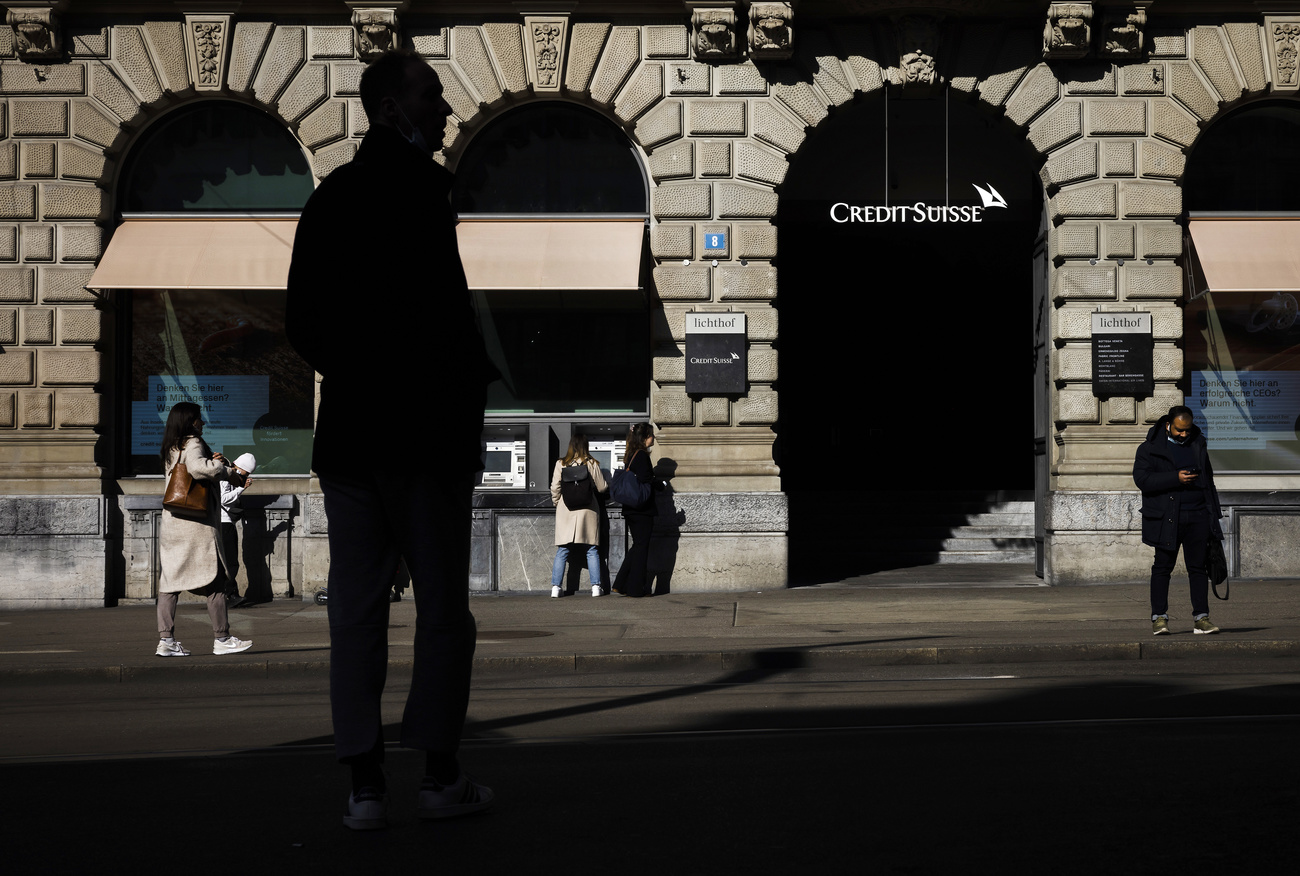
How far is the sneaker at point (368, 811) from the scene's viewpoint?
433cm

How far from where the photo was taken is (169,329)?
16.4 meters

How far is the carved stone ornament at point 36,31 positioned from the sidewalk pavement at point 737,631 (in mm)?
6131

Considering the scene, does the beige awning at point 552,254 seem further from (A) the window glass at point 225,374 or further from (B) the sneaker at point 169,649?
(B) the sneaker at point 169,649

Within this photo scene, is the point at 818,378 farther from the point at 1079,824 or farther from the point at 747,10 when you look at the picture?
the point at 1079,824

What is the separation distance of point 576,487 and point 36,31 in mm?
7750

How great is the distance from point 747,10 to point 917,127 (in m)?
3.56

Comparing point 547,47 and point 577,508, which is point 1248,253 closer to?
point 577,508

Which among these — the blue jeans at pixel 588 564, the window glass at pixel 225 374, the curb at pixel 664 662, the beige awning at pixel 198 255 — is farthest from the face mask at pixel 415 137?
the window glass at pixel 225 374

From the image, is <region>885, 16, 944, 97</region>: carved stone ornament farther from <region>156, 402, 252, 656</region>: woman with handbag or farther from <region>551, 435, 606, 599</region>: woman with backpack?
<region>156, 402, 252, 656</region>: woman with handbag

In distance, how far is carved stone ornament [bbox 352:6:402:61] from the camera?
15.6 metres

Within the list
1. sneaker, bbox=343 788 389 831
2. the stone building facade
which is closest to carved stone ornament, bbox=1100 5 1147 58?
the stone building facade

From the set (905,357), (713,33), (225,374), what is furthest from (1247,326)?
(225,374)

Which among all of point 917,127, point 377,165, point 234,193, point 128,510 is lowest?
point 128,510

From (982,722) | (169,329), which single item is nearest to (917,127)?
(169,329)
